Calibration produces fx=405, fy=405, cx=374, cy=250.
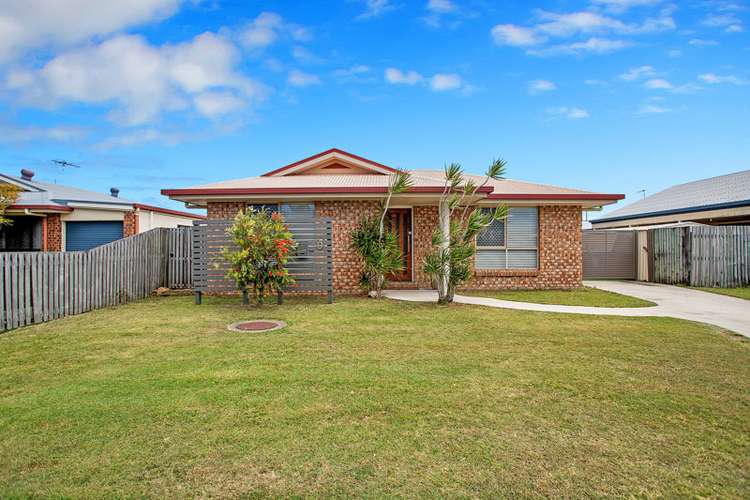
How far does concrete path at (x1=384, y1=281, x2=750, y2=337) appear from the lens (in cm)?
797

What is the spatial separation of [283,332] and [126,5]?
854 centimetres

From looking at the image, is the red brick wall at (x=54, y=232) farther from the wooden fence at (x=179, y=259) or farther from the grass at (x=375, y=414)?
the grass at (x=375, y=414)

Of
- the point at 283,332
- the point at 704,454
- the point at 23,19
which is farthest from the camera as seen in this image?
the point at 23,19

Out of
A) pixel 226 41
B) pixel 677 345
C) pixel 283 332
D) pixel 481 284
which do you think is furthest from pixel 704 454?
pixel 226 41

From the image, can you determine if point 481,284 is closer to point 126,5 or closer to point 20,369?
point 20,369

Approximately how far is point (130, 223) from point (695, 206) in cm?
2498

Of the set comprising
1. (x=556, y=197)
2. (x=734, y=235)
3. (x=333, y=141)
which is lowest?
(x=734, y=235)

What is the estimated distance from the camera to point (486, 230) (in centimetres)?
1225

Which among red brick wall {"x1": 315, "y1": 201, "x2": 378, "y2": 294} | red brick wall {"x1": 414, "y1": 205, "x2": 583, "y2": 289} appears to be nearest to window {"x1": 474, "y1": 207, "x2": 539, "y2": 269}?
red brick wall {"x1": 414, "y1": 205, "x2": 583, "y2": 289}

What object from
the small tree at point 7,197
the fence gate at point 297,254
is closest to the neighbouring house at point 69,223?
the small tree at point 7,197

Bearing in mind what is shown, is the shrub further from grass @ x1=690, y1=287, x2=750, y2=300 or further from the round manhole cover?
grass @ x1=690, y1=287, x2=750, y2=300

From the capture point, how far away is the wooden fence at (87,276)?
24.3 ft

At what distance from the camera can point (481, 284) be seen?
482 inches

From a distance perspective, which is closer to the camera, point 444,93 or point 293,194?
point 293,194
